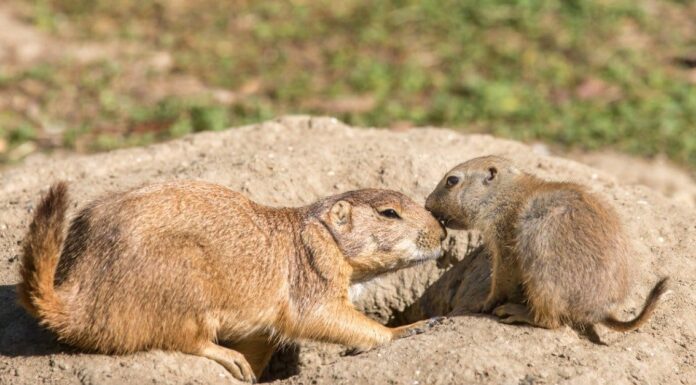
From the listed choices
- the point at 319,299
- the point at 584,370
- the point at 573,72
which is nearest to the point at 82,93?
the point at 573,72

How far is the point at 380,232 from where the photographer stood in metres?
5.69

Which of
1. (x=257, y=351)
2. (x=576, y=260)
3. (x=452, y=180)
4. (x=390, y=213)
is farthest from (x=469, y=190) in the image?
(x=257, y=351)

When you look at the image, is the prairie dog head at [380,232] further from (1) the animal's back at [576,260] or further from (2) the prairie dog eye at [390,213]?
(1) the animal's back at [576,260]

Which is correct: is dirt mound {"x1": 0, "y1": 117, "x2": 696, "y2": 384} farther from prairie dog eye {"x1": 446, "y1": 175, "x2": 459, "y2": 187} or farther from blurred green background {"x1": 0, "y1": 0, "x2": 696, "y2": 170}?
blurred green background {"x1": 0, "y1": 0, "x2": 696, "y2": 170}

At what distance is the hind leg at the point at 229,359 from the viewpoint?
5.28 metres

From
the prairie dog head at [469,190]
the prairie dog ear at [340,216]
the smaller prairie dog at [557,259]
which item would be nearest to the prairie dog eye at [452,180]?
the prairie dog head at [469,190]

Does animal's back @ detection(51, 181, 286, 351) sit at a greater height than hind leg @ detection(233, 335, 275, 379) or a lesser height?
greater

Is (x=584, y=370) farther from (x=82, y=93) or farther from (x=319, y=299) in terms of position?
(x=82, y=93)

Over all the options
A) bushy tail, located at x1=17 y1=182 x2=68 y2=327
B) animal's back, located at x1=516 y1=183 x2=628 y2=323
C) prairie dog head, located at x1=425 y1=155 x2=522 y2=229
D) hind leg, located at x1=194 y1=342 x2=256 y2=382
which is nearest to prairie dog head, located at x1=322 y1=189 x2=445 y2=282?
prairie dog head, located at x1=425 y1=155 x2=522 y2=229

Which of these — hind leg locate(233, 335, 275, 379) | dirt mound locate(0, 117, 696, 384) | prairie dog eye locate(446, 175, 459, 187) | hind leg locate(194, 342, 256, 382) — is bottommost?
hind leg locate(233, 335, 275, 379)

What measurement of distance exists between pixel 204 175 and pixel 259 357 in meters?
1.39

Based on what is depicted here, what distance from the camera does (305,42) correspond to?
12.3 meters

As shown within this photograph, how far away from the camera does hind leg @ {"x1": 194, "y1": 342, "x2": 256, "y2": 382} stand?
5.28m

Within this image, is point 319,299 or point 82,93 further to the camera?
point 82,93
